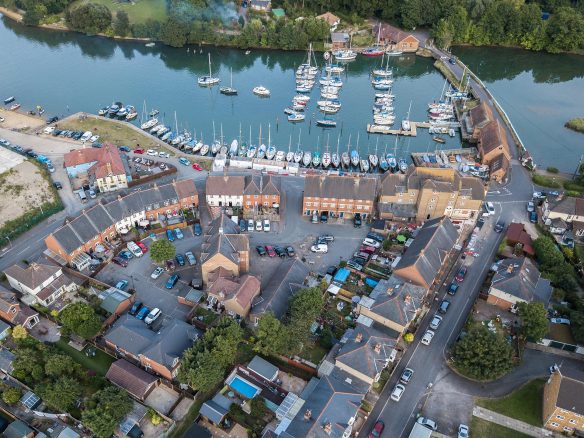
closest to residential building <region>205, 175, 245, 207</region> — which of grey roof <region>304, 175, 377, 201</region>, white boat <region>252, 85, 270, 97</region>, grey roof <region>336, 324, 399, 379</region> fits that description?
grey roof <region>304, 175, 377, 201</region>

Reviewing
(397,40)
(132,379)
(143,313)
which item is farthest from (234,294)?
(397,40)

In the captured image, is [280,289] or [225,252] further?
[225,252]

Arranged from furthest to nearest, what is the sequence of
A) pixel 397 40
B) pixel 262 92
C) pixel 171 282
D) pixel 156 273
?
pixel 397 40, pixel 262 92, pixel 156 273, pixel 171 282

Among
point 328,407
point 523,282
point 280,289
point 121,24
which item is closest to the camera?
point 328,407

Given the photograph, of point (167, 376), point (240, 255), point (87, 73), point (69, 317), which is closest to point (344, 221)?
point (240, 255)

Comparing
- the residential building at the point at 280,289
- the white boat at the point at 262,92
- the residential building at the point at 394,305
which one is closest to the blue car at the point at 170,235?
the residential building at the point at 280,289

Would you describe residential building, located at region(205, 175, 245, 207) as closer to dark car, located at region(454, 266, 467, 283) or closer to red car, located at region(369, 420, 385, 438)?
dark car, located at region(454, 266, 467, 283)

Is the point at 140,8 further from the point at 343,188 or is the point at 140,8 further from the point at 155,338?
the point at 155,338
